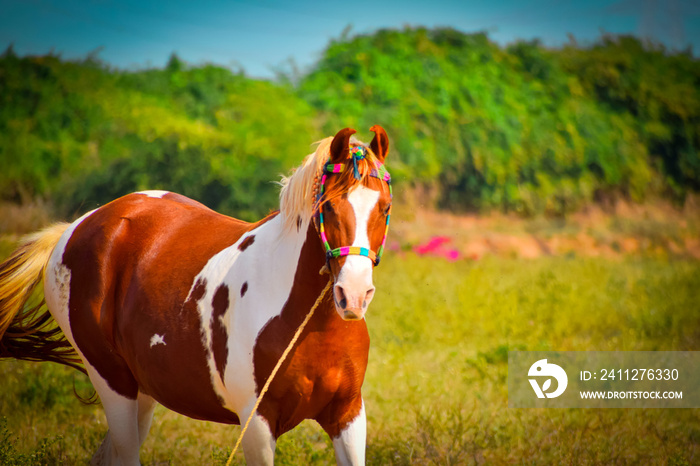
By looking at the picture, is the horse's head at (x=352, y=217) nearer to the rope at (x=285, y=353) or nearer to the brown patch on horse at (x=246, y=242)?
the rope at (x=285, y=353)

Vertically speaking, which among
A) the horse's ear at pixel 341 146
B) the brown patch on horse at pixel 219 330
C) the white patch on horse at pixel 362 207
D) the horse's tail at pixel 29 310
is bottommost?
the horse's tail at pixel 29 310

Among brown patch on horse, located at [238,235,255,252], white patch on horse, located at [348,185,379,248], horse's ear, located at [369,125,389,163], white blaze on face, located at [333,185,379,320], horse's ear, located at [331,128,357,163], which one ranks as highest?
horse's ear, located at [369,125,389,163]

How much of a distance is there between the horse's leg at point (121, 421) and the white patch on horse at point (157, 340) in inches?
25.6

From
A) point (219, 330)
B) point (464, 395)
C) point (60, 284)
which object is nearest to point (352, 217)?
point (219, 330)

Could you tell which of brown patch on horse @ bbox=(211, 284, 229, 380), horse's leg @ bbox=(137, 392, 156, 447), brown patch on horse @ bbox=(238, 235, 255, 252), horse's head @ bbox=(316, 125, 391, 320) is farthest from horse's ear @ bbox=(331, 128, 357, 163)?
horse's leg @ bbox=(137, 392, 156, 447)

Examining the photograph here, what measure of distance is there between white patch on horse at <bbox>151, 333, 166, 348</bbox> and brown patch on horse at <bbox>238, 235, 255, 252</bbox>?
0.58m

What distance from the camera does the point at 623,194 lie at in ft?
66.6

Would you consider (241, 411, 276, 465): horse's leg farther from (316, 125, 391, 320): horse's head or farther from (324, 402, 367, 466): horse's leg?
(316, 125, 391, 320): horse's head

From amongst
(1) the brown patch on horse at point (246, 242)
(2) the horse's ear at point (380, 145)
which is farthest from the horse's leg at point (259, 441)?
(2) the horse's ear at point (380, 145)

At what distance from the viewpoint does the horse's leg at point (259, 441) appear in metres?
2.58

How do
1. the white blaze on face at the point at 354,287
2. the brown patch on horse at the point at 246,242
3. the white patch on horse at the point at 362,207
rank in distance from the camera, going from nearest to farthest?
the white blaze on face at the point at 354,287
the white patch on horse at the point at 362,207
the brown patch on horse at the point at 246,242

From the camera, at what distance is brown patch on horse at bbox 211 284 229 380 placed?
2.72m

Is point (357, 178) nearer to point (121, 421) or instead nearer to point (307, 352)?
point (307, 352)

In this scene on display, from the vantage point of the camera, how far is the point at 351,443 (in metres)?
2.70
